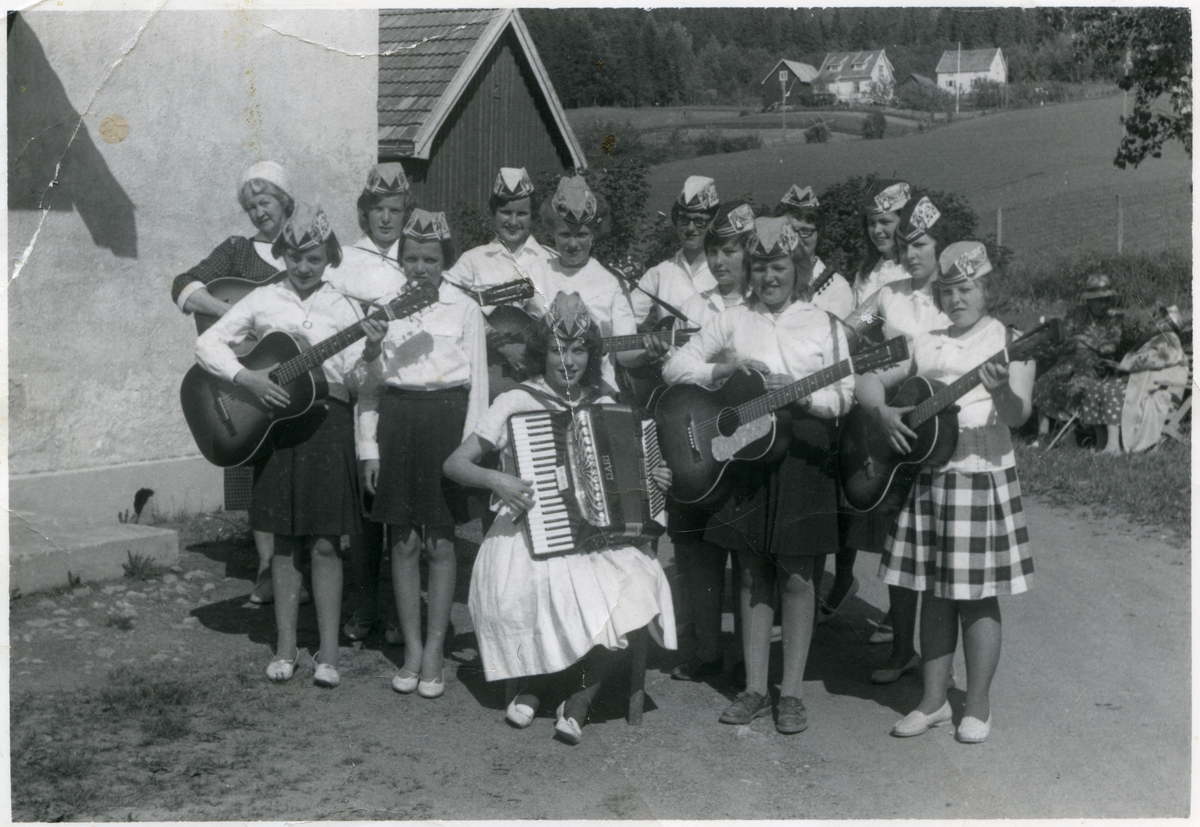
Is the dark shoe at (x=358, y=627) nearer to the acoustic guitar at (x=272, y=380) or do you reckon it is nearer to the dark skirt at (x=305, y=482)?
the dark skirt at (x=305, y=482)

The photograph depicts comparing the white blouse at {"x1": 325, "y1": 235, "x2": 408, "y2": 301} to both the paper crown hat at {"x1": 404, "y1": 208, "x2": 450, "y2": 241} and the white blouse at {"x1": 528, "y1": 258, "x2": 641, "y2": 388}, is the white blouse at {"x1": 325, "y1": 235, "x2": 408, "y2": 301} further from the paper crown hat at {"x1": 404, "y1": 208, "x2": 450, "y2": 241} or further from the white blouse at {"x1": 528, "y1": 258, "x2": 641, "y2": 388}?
the white blouse at {"x1": 528, "y1": 258, "x2": 641, "y2": 388}

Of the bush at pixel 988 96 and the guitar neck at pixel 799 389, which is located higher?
the bush at pixel 988 96

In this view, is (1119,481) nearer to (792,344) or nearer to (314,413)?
(792,344)

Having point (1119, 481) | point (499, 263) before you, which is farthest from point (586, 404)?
point (1119, 481)

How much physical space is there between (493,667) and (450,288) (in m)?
1.54

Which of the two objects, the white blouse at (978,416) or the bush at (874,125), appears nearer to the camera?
the white blouse at (978,416)

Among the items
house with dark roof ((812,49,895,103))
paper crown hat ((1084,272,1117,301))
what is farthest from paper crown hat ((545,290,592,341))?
paper crown hat ((1084,272,1117,301))

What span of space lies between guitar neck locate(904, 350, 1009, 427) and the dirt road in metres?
1.22

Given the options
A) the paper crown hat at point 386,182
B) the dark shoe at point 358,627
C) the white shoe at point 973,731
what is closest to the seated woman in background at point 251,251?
the paper crown hat at point 386,182

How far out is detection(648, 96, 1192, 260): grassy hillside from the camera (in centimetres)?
560

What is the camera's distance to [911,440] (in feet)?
13.8

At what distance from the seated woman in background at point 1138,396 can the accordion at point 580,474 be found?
15.1 ft

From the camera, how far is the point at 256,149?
669 cm

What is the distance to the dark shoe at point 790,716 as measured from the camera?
4.41 m
